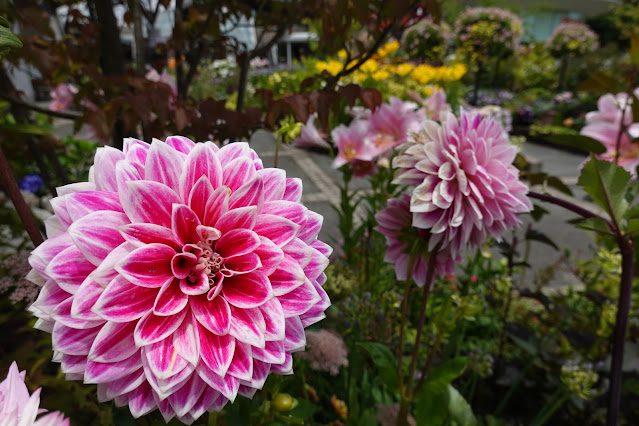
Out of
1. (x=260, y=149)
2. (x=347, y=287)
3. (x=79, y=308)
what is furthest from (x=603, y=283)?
(x=260, y=149)

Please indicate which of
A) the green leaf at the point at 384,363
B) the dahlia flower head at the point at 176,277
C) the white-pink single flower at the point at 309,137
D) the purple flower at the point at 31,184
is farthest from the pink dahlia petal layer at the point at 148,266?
the purple flower at the point at 31,184

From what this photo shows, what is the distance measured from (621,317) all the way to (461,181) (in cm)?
44

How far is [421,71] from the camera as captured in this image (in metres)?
6.20

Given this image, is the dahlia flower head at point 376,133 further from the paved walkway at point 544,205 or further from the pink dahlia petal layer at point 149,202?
the pink dahlia petal layer at point 149,202

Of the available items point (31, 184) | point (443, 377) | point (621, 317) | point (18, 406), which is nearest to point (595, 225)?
point (621, 317)

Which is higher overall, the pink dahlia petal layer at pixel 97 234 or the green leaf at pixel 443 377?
the pink dahlia petal layer at pixel 97 234

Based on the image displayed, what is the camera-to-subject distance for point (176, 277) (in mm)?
458

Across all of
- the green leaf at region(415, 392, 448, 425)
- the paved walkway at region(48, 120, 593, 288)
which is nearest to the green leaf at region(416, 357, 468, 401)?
the green leaf at region(415, 392, 448, 425)

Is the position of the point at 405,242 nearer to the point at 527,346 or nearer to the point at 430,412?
the point at 430,412

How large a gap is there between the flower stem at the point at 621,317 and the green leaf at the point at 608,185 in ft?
0.18

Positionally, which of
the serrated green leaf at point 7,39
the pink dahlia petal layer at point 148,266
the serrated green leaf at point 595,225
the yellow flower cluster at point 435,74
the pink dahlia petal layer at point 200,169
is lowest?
the yellow flower cluster at point 435,74

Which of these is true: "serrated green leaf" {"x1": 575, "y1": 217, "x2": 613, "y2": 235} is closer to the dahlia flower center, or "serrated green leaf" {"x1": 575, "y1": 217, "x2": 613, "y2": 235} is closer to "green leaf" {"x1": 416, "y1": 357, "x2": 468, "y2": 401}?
"green leaf" {"x1": 416, "y1": 357, "x2": 468, "y2": 401}

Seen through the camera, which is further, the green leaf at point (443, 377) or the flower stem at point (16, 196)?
the green leaf at point (443, 377)

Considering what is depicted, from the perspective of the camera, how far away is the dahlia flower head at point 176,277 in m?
0.41
